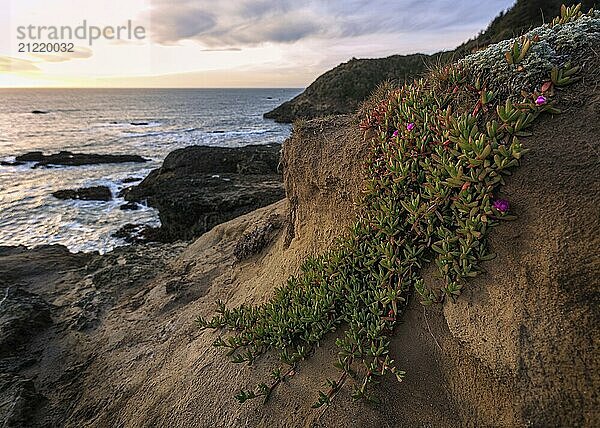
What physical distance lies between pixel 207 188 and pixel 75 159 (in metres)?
21.9

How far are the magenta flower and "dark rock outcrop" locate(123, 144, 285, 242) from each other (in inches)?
464

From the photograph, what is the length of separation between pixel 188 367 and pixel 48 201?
2125 centimetres

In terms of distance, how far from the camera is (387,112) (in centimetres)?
407

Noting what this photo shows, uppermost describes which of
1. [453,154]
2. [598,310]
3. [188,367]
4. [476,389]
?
[453,154]

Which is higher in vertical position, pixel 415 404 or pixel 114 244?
pixel 415 404

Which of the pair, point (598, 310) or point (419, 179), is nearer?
point (598, 310)

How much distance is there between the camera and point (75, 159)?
33.3 m

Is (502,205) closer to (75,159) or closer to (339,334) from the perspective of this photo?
(339,334)

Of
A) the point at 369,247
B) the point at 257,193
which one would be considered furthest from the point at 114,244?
the point at 369,247

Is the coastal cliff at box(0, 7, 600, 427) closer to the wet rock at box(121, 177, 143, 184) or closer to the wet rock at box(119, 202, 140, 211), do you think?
the wet rock at box(119, 202, 140, 211)

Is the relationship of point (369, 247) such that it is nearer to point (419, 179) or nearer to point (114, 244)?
point (419, 179)

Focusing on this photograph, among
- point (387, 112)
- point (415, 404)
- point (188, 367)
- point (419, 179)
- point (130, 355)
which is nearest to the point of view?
point (415, 404)

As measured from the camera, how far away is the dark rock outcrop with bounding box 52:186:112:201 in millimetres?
22109

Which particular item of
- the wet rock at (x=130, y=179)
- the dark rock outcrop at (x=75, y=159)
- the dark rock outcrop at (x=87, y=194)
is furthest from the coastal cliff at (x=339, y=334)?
the dark rock outcrop at (x=75, y=159)
